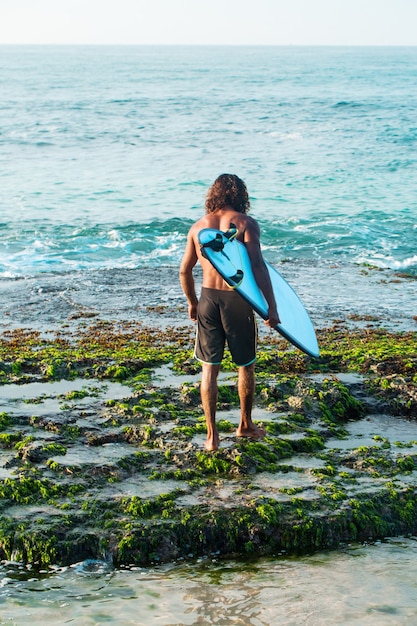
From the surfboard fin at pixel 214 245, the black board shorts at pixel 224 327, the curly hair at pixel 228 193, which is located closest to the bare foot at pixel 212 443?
the black board shorts at pixel 224 327

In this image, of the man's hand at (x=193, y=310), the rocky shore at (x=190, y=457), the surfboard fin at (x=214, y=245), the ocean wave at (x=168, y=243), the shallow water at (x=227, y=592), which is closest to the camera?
the shallow water at (x=227, y=592)

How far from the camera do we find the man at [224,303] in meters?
5.15

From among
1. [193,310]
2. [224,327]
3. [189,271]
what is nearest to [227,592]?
[224,327]

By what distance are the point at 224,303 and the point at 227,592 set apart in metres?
2.00

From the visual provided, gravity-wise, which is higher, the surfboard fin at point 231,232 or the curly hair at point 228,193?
the curly hair at point 228,193

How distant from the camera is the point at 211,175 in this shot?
2389 centimetres

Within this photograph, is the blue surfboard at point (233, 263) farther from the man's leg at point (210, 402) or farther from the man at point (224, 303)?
the man's leg at point (210, 402)

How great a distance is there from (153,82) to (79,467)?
56510mm

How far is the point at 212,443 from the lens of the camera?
521 cm

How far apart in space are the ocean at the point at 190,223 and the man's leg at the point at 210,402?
1.18 meters

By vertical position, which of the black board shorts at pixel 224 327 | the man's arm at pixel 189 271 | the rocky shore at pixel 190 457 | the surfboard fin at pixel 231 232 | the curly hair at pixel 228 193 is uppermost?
the curly hair at pixel 228 193

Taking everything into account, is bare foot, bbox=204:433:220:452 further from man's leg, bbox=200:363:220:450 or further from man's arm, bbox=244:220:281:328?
man's arm, bbox=244:220:281:328

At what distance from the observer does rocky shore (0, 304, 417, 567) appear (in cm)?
438

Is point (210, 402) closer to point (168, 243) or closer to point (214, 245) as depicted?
point (214, 245)
